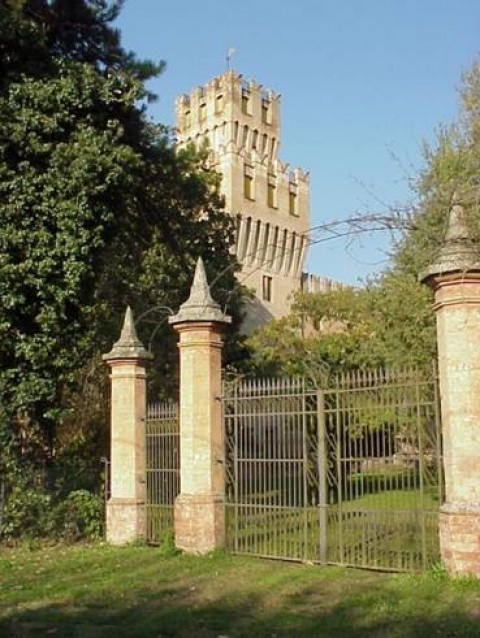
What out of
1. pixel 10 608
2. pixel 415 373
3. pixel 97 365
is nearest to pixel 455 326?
pixel 415 373

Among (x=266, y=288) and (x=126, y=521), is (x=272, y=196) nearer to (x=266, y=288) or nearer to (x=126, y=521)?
(x=266, y=288)

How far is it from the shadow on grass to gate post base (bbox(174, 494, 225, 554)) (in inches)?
100

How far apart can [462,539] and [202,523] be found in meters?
4.03

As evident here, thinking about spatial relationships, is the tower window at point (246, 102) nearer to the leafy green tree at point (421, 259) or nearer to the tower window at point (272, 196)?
the tower window at point (272, 196)

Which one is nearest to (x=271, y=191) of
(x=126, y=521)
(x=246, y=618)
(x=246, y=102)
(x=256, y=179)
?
(x=256, y=179)

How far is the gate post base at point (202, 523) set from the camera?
11.2 m

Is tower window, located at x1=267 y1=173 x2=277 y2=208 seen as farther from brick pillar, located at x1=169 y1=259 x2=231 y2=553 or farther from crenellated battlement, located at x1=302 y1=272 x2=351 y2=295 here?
brick pillar, located at x1=169 y1=259 x2=231 y2=553

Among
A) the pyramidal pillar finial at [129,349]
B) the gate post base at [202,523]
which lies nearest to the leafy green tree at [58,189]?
the pyramidal pillar finial at [129,349]

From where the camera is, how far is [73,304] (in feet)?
48.9

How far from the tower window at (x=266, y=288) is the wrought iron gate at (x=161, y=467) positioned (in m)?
37.6

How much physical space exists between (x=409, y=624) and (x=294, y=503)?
383 centimetres

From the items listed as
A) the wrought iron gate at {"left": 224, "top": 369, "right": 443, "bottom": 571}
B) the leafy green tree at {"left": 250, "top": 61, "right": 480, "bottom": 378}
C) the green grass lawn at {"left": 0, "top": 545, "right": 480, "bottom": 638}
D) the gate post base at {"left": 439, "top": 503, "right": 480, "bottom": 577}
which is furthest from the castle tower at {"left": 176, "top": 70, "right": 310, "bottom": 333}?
the gate post base at {"left": 439, "top": 503, "right": 480, "bottom": 577}

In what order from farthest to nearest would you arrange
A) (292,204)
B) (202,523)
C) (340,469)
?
(292,204), (202,523), (340,469)

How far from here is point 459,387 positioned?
342 inches
